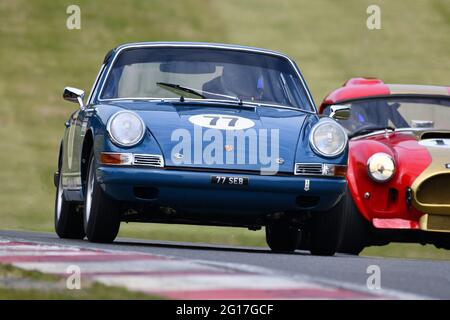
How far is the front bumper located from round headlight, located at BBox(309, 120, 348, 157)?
0.60 ft

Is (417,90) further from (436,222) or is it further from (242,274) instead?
(242,274)

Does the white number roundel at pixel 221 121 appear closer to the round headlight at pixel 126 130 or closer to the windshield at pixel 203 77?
the round headlight at pixel 126 130

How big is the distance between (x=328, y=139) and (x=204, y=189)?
0.86 m

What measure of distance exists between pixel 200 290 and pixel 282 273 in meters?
0.70

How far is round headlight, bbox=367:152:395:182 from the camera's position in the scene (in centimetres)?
1010

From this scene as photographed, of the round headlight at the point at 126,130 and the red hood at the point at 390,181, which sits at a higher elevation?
the round headlight at the point at 126,130

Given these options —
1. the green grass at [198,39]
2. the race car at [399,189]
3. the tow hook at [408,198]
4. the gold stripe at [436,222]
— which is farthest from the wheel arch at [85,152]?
the green grass at [198,39]

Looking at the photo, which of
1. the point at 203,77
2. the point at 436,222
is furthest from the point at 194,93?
the point at 436,222

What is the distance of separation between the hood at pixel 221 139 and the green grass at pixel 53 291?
257cm

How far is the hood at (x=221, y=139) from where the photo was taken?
8281 millimetres
